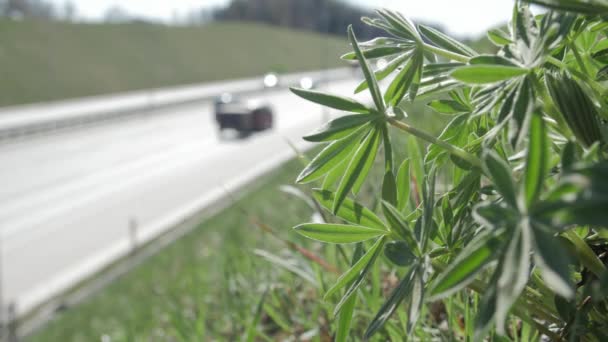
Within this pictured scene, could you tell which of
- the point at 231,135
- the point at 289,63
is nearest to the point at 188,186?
the point at 231,135

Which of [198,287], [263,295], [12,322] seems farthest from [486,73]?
[12,322]

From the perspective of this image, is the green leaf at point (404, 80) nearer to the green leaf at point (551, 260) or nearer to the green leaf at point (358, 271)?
the green leaf at point (358, 271)

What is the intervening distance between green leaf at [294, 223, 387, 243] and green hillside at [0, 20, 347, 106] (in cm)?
4001

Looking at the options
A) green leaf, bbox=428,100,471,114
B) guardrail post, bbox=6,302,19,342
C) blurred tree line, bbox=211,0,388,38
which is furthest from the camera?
blurred tree line, bbox=211,0,388,38

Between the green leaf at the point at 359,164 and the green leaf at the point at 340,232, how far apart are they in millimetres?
66

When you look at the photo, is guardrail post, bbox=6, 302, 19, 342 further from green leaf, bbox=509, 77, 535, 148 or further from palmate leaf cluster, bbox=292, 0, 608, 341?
green leaf, bbox=509, 77, 535, 148

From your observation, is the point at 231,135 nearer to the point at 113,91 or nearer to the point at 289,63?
the point at 113,91

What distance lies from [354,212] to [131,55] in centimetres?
6352

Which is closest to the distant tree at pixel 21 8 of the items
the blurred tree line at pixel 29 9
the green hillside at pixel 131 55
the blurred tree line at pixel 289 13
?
the blurred tree line at pixel 29 9

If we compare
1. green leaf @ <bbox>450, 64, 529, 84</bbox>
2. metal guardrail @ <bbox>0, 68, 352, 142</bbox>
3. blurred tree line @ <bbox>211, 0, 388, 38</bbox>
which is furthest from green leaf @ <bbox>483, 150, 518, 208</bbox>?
blurred tree line @ <bbox>211, 0, 388, 38</bbox>

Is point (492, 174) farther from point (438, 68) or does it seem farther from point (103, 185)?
point (103, 185)

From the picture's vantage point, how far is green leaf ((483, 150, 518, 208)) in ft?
2.13

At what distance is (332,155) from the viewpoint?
940 mm

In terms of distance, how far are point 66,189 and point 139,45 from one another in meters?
45.3
